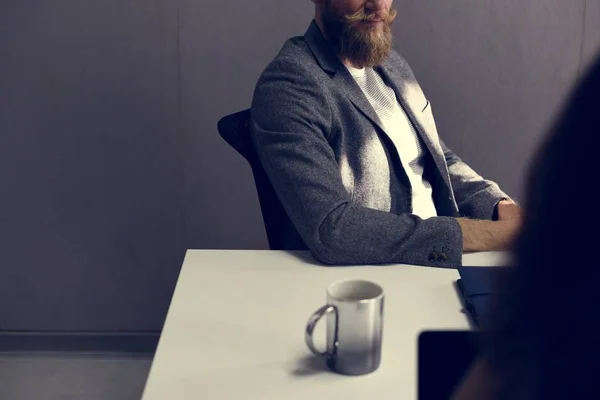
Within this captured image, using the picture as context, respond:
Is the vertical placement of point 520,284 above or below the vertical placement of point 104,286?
above

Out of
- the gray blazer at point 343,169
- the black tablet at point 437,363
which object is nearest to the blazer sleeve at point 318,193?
the gray blazer at point 343,169

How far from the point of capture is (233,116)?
1.56 metres

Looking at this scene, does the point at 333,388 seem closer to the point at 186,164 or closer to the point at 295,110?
the point at 295,110

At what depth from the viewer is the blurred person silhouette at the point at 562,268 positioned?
266mm

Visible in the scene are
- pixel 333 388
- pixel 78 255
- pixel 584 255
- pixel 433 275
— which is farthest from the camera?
pixel 78 255

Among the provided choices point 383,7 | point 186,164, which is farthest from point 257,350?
point 186,164

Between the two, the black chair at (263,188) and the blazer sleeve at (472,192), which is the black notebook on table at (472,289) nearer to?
the black chair at (263,188)

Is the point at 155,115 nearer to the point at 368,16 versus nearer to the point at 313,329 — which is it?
the point at 368,16

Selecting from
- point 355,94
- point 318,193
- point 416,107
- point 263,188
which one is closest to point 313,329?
point 318,193

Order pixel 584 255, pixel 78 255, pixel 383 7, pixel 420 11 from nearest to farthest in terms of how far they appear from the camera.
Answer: pixel 584 255 < pixel 383 7 < pixel 420 11 < pixel 78 255

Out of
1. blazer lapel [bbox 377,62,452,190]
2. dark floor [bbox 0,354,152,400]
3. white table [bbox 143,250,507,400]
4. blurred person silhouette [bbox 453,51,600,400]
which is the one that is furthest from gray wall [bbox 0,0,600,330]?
blurred person silhouette [bbox 453,51,600,400]

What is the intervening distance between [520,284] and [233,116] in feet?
4.34

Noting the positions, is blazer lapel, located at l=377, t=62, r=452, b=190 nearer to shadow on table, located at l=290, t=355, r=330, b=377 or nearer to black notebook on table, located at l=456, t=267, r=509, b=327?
black notebook on table, located at l=456, t=267, r=509, b=327

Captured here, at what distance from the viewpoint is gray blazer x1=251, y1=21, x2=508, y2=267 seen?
1.34 metres
